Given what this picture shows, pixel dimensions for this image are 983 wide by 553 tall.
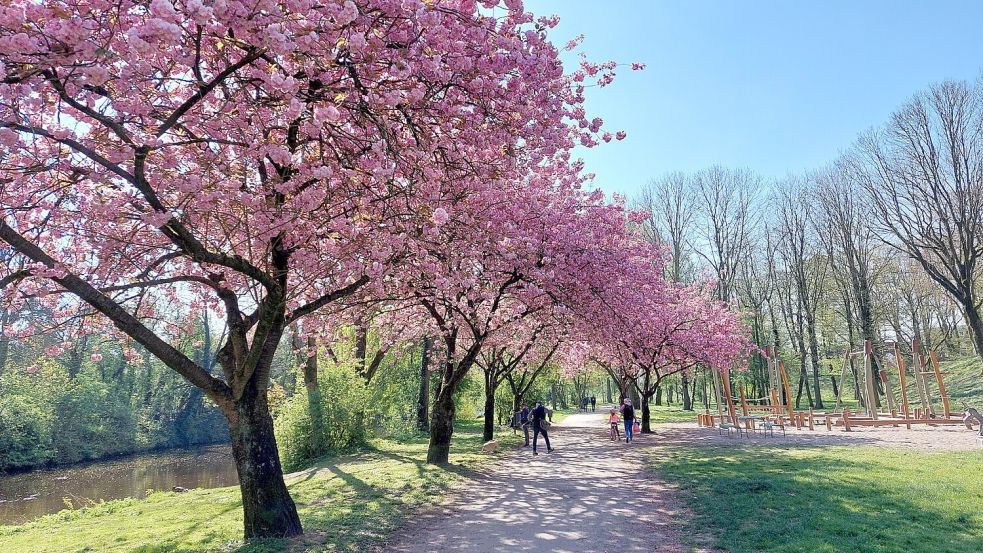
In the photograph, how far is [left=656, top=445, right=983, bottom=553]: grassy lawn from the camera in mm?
5859

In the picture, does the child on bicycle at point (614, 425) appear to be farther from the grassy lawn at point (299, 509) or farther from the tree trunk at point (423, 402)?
the tree trunk at point (423, 402)

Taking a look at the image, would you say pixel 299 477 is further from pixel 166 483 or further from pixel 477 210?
pixel 166 483

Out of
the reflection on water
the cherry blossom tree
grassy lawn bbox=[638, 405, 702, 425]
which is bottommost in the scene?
the reflection on water

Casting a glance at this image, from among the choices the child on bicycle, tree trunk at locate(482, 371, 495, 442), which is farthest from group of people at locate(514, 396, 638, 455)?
tree trunk at locate(482, 371, 495, 442)

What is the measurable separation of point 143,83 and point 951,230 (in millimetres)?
27124

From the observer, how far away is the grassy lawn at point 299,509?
7.46 meters

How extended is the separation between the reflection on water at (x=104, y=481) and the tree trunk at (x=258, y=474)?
12.1 m

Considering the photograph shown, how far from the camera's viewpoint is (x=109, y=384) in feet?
117

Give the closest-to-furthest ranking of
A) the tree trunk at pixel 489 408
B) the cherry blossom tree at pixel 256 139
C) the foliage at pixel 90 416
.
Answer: the cherry blossom tree at pixel 256 139 < the tree trunk at pixel 489 408 < the foliage at pixel 90 416

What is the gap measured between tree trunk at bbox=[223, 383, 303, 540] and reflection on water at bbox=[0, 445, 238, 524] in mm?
12069

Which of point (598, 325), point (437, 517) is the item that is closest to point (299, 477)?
point (437, 517)

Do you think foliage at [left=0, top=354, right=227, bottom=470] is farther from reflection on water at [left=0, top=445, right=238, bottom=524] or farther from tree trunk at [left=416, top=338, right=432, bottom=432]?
tree trunk at [left=416, top=338, right=432, bottom=432]

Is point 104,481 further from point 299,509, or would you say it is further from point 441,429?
point 299,509

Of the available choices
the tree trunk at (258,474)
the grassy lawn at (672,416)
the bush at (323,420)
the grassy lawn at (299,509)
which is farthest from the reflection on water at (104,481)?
the grassy lawn at (672,416)
